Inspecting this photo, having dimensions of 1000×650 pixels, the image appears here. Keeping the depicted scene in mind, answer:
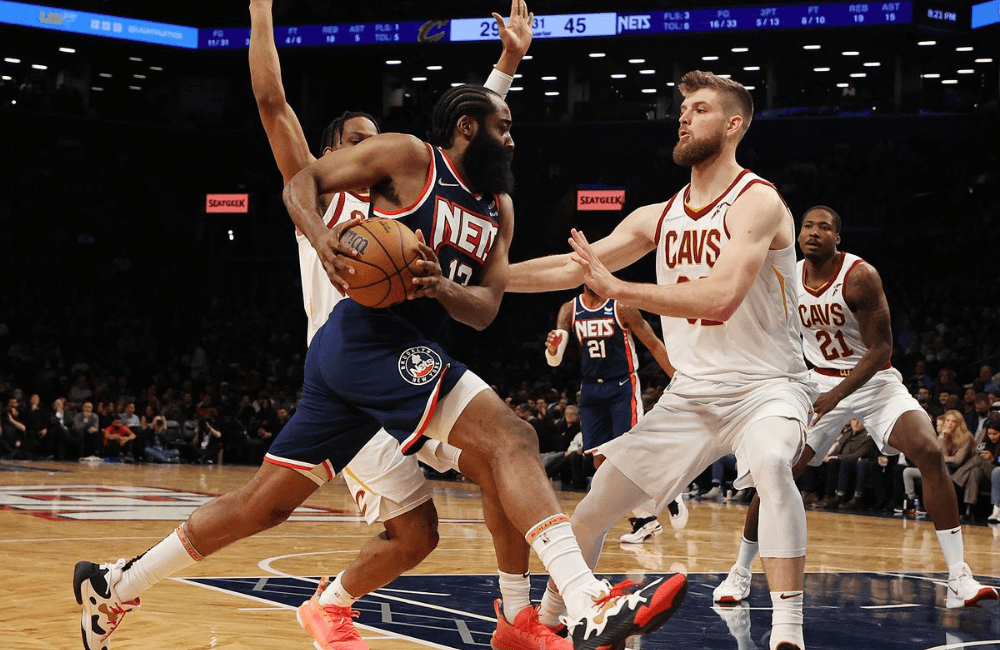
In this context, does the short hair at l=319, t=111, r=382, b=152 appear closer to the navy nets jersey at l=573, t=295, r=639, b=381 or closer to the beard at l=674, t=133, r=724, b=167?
the beard at l=674, t=133, r=724, b=167

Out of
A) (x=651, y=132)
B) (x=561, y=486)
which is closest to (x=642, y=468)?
(x=561, y=486)

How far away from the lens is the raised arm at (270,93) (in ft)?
14.3

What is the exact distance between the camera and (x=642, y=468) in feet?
14.3

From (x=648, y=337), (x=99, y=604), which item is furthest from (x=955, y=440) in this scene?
(x=99, y=604)

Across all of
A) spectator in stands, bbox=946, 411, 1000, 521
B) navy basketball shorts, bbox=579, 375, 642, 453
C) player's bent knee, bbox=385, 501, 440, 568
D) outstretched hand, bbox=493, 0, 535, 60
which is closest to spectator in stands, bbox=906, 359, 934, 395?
spectator in stands, bbox=946, 411, 1000, 521

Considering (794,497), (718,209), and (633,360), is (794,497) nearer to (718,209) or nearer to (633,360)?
(718,209)

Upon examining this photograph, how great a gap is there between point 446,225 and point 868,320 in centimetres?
333

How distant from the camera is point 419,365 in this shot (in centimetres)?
364

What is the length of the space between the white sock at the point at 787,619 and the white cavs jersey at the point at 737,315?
0.86 metres

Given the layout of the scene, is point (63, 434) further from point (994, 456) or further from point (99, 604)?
point (99, 604)

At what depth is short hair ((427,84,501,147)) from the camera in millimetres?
4020

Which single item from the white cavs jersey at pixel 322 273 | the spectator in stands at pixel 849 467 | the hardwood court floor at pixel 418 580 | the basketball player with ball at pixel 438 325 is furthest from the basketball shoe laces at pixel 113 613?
the spectator in stands at pixel 849 467

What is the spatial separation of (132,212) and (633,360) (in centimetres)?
2149

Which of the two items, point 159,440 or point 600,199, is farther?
point 600,199
